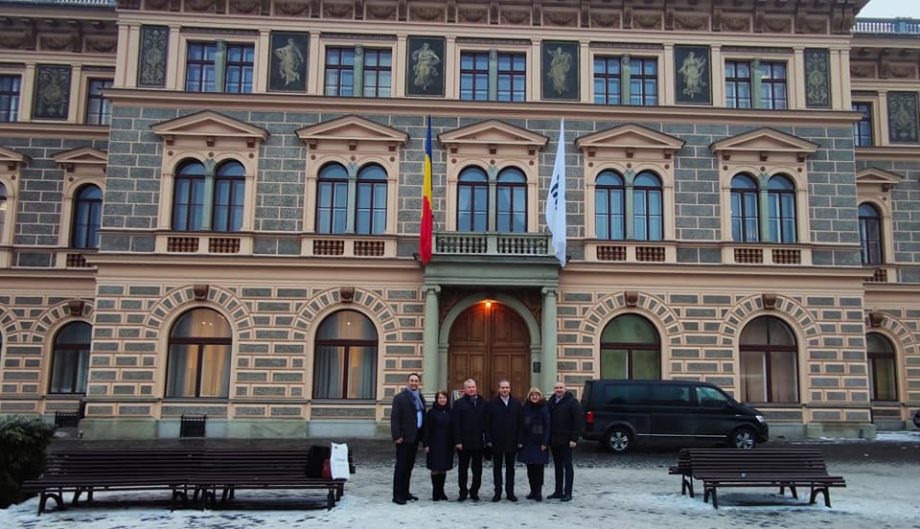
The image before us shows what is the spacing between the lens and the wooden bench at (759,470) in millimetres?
12164

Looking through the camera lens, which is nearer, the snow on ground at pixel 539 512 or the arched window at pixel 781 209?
the snow on ground at pixel 539 512

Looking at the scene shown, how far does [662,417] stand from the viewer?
2059cm

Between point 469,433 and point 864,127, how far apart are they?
23897mm

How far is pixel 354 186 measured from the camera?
24922 mm

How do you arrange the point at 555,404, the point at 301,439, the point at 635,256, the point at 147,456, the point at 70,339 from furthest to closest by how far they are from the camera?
the point at 70,339 → the point at 635,256 → the point at 301,439 → the point at 555,404 → the point at 147,456

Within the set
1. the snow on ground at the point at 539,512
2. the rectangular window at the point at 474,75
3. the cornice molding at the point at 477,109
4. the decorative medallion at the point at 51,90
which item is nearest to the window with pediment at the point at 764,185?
the cornice molding at the point at 477,109

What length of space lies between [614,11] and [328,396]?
50.7 ft

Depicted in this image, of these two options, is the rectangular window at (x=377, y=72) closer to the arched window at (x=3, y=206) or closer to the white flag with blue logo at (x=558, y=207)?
the white flag with blue logo at (x=558, y=207)

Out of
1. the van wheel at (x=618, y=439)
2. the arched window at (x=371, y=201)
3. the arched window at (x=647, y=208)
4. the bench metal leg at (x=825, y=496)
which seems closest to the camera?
the bench metal leg at (x=825, y=496)

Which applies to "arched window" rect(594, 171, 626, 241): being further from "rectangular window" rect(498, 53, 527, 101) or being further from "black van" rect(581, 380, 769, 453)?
"black van" rect(581, 380, 769, 453)

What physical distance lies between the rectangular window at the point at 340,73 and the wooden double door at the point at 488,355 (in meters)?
8.17

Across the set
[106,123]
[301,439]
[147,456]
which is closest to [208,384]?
[301,439]

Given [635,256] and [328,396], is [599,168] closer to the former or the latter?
[635,256]

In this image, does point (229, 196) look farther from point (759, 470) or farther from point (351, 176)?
point (759, 470)
